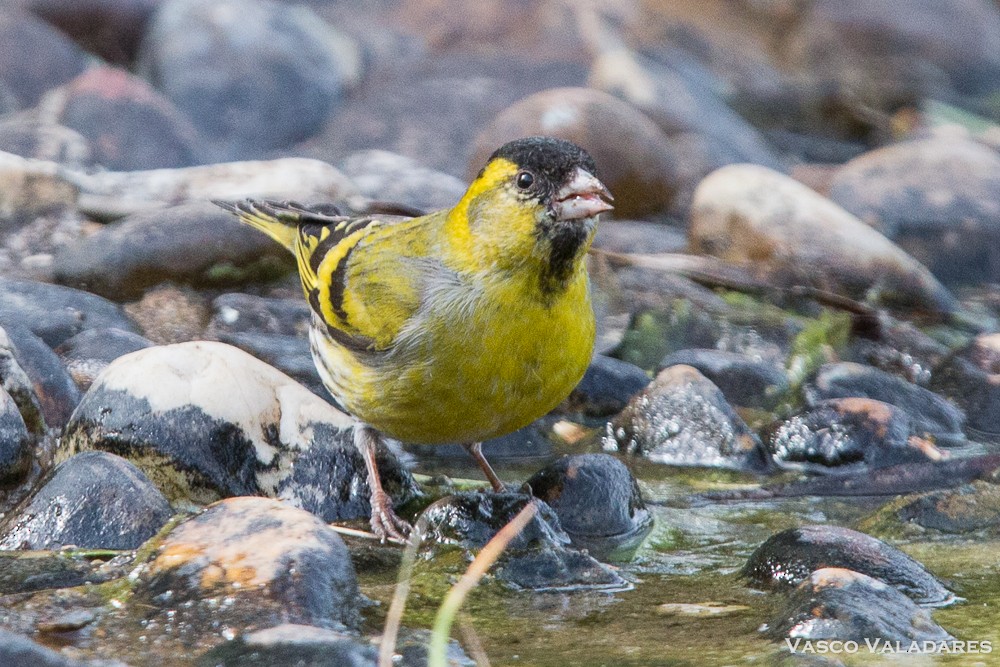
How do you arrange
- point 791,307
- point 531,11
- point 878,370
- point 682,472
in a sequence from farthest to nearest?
1. point 531,11
2. point 791,307
3. point 878,370
4. point 682,472

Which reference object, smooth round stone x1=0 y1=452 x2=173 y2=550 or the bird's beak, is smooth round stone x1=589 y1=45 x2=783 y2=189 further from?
smooth round stone x1=0 y1=452 x2=173 y2=550

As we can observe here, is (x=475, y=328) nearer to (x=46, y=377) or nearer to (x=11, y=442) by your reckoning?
(x=11, y=442)

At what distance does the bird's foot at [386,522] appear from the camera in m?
4.49

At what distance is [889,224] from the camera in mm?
8719

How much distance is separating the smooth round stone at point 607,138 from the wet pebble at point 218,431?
4.32m

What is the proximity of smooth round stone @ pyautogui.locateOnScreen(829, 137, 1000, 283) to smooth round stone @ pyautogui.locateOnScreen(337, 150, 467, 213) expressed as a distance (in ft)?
8.74

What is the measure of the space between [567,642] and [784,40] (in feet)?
39.9

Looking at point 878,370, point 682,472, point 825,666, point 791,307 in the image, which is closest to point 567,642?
point 825,666

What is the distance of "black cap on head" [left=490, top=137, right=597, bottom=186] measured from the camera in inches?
164

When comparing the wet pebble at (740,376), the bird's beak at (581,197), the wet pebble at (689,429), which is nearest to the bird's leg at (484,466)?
the wet pebble at (689,429)

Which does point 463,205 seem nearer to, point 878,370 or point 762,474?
point 762,474

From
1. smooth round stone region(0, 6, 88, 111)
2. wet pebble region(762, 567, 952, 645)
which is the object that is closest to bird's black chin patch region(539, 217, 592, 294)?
wet pebble region(762, 567, 952, 645)

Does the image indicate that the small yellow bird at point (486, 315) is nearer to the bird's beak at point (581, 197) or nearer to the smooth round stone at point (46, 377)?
the bird's beak at point (581, 197)

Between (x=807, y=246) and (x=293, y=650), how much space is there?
512 cm
